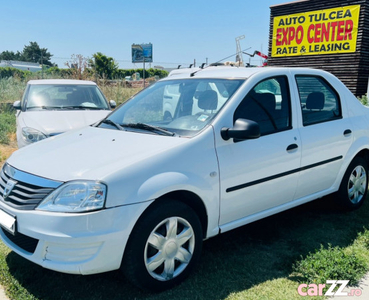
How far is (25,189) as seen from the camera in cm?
282

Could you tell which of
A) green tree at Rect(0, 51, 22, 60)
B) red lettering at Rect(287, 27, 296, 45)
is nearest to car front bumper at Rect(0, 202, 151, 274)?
red lettering at Rect(287, 27, 296, 45)

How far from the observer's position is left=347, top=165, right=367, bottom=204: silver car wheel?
4637 millimetres

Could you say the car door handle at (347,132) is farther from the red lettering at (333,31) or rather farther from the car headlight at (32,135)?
the red lettering at (333,31)

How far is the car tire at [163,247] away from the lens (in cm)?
273

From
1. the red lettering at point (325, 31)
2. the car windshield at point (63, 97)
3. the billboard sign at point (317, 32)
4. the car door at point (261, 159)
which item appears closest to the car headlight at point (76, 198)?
the car door at point (261, 159)

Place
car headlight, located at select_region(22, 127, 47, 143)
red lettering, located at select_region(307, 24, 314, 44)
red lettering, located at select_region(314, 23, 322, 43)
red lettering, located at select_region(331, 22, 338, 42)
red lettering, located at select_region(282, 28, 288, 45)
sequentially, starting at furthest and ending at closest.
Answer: red lettering, located at select_region(282, 28, 288, 45) < red lettering, located at select_region(307, 24, 314, 44) < red lettering, located at select_region(314, 23, 322, 43) < red lettering, located at select_region(331, 22, 338, 42) < car headlight, located at select_region(22, 127, 47, 143)

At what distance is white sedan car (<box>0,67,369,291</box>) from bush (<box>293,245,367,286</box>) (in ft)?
1.95

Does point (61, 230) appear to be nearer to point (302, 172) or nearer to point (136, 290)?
point (136, 290)

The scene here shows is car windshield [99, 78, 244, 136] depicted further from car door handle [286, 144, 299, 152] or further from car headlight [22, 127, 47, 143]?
car headlight [22, 127, 47, 143]

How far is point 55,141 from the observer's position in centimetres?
359

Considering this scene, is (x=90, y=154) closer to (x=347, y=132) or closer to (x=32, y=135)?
(x=347, y=132)

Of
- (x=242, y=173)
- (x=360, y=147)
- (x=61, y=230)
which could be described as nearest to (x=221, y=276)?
(x=242, y=173)

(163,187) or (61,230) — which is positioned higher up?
(163,187)

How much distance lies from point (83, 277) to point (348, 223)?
3.02m
